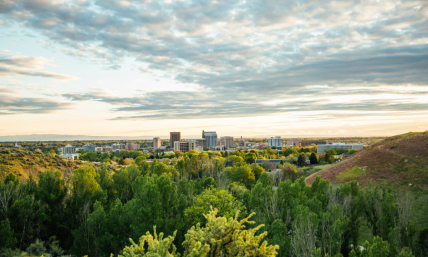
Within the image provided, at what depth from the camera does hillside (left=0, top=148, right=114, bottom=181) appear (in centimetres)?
5428

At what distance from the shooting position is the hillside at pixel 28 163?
54281 millimetres

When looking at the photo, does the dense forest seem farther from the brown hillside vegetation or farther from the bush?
the brown hillside vegetation

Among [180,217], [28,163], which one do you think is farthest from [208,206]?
[28,163]

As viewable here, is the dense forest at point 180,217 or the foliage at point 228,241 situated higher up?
the foliage at point 228,241

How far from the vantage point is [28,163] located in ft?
197

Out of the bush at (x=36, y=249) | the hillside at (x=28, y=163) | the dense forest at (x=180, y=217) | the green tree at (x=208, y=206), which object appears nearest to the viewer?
the dense forest at (x=180, y=217)

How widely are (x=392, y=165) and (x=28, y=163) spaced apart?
7994 centimetres

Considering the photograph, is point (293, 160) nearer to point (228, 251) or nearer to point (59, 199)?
point (59, 199)

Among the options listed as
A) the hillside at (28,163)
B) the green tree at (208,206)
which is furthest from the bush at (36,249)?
the hillside at (28,163)

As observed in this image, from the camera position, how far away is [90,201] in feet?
121

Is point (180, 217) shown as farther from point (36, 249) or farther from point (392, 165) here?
point (392, 165)

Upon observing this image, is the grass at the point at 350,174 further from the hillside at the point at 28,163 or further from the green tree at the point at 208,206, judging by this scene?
the hillside at the point at 28,163

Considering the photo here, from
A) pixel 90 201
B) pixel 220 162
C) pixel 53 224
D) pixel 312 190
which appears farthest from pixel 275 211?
pixel 220 162

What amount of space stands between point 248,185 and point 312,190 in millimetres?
26745
